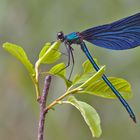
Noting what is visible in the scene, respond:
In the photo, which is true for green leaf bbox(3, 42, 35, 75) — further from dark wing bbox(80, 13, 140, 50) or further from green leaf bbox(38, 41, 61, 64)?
dark wing bbox(80, 13, 140, 50)

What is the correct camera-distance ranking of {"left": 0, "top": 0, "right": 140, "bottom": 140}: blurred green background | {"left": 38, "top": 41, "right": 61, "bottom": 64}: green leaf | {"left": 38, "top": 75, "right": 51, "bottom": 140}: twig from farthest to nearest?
{"left": 0, "top": 0, "right": 140, "bottom": 140}: blurred green background, {"left": 38, "top": 41, "right": 61, "bottom": 64}: green leaf, {"left": 38, "top": 75, "right": 51, "bottom": 140}: twig

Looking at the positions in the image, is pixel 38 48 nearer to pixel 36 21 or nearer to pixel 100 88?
pixel 36 21

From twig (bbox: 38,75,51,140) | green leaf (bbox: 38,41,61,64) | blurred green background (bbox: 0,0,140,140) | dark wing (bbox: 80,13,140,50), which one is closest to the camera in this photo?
twig (bbox: 38,75,51,140)

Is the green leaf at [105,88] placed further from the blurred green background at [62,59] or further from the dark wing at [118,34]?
the blurred green background at [62,59]

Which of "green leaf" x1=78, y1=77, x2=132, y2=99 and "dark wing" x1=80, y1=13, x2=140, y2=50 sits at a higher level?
"dark wing" x1=80, y1=13, x2=140, y2=50

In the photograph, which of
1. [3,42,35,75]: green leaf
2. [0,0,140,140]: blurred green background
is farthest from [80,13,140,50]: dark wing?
[0,0,140,140]: blurred green background

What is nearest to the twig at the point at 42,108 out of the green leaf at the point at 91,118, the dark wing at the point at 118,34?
the green leaf at the point at 91,118
